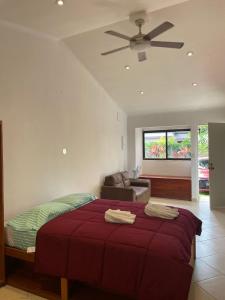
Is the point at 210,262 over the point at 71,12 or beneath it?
beneath

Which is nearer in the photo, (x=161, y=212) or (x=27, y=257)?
(x=27, y=257)

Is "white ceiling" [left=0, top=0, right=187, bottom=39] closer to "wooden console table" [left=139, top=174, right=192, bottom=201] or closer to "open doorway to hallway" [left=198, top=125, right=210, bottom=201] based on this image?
"wooden console table" [left=139, top=174, right=192, bottom=201]

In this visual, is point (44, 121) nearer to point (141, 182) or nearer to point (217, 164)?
point (141, 182)

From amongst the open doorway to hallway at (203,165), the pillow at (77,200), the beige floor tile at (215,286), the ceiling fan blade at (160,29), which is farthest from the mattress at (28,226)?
the open doorway to hallway at (203,165)

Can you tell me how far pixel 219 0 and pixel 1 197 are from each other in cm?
364

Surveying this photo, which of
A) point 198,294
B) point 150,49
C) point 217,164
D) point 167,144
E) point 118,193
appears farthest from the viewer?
point 167,144

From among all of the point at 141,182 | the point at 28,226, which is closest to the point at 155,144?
the point at 141,182

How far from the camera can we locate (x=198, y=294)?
2.53m

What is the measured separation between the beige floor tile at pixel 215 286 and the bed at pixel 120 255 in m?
0.51

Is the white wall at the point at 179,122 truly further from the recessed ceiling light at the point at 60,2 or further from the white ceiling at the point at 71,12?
the recessed ceiling light at the point at 60,2

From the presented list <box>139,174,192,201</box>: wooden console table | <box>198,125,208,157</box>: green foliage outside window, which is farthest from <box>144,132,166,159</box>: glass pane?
<box>198,125,208,157</box>: green foliage outside window

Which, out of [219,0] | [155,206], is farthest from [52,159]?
[219,0]

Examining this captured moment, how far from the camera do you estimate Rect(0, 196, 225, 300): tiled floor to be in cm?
252

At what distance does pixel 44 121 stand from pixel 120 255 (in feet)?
8.34
